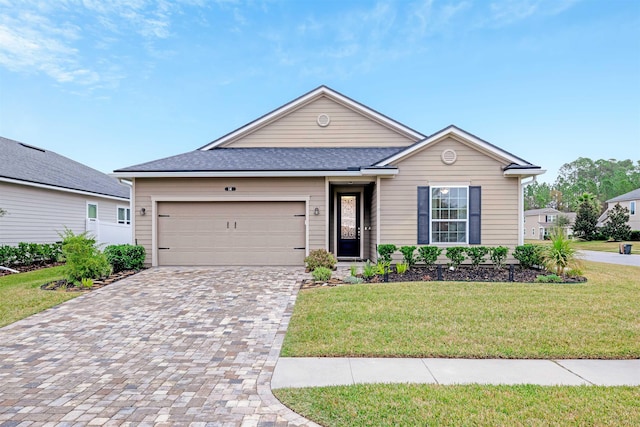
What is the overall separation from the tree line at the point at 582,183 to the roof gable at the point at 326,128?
61220mm

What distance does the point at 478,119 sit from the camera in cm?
2048

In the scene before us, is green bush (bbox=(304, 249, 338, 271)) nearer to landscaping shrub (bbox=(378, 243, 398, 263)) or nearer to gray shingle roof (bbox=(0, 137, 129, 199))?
landscaping shrub (bbox=(378, 243, 398, 263))

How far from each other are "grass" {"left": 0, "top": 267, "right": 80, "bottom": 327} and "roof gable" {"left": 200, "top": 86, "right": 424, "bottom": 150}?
7582mm

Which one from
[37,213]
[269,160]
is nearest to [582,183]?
[269,160]

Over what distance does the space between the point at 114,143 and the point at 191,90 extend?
25.9ft

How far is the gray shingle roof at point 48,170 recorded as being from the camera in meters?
13.2

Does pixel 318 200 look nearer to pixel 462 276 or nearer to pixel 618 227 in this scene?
pixel 462 276

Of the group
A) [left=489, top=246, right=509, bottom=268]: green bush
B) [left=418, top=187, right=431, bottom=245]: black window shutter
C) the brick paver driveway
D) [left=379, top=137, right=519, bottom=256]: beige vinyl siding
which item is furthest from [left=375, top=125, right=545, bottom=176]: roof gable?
the brick paver driveway

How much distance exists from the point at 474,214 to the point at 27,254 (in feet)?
50.7

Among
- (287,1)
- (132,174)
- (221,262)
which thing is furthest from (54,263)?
(287,1)

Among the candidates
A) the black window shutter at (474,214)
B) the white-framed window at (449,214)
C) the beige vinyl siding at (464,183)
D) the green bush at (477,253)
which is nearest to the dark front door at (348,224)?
the beige vinyl siding at (464,183)

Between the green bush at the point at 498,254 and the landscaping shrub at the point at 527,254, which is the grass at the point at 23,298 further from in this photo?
the landscaping shrub at the point at 527,254

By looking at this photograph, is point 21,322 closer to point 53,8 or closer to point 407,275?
point 407,275

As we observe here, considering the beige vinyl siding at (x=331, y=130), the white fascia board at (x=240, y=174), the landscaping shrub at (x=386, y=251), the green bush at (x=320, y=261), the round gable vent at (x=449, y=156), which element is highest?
the beige vinyl siding at (x=331, y=130)
